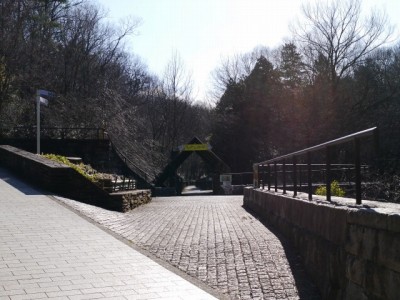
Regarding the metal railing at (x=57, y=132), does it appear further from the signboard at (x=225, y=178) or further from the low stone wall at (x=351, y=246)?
the low stone wall at (x=351, y=246)

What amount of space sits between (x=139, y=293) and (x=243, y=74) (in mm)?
48788

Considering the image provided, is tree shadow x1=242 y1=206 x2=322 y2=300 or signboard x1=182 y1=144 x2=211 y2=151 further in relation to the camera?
signboard x1=182 y1=144 x2=211 y2=151

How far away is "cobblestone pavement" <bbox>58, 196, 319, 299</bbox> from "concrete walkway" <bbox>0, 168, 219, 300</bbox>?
0.54 metres

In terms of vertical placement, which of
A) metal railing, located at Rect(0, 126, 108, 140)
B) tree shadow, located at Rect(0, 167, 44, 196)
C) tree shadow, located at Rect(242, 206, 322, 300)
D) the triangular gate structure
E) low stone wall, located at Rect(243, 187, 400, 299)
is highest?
metal railing, located at Rect(0, 126, 108, 140)

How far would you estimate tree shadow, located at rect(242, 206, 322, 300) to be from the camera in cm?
622

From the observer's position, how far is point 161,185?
34.7 metres

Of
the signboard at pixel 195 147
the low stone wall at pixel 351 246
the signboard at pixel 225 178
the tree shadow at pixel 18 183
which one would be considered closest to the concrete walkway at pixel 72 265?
the low stone wall at pixel 351 246

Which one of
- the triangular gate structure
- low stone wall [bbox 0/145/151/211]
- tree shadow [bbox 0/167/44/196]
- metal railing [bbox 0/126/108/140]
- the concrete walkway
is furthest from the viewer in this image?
the triangular gate structure

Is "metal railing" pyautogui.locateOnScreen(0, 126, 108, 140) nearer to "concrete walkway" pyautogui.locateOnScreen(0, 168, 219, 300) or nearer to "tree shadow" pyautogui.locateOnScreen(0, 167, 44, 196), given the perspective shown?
"tree shadow" pyautogui.locateOnScreen(0, 167, 44, 196)

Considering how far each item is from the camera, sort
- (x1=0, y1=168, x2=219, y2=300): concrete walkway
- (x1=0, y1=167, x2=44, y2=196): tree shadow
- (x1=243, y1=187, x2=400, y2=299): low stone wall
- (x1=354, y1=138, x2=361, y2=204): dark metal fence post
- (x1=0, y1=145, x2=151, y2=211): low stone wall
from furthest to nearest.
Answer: (x1=0, y1=145, x2=151, y2=211): low stone wall < (x1=0, y1=167, x2=44, y2=196): tree shadow < (x1=0, y1=168, x2=219, y2=300): concrete walkway < (x1=354, y1=138, x2=361, y2=204): dark metal fence post < (x1=243, y1=187, x2=400, y2=299): low stone wall

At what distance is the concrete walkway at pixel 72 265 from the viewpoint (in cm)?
578

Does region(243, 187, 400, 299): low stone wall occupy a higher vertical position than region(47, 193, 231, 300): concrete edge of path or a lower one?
higher

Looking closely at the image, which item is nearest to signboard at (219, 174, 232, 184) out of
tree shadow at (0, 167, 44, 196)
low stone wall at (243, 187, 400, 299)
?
tree shadow at (0, 167, 44, 196)

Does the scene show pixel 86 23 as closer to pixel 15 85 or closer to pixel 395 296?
pixel 15 85
